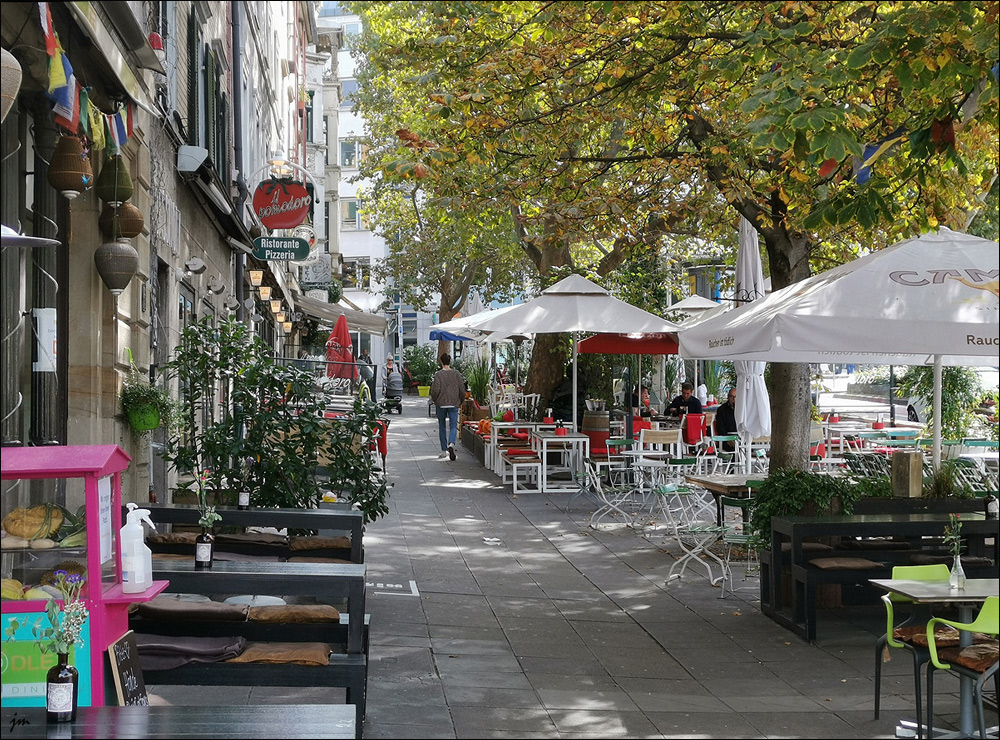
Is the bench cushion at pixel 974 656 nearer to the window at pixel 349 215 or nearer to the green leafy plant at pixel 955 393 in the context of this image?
the green leafy plant at pixel 955 393

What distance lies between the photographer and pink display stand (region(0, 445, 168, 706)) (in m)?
4.11

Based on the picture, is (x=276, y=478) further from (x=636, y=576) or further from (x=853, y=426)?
(x=853, y=426)

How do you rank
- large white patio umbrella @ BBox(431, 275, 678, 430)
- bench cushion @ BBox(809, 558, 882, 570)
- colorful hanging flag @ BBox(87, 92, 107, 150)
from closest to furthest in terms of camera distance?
colorful hanging flag @ BBox(87, 92, 107, 150) < bench cushion @ BBox(809, 558, 882, 570) < large white patio umbrella @ BBox(431, 275, 678, 430)

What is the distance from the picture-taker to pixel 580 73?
11617 millimetres

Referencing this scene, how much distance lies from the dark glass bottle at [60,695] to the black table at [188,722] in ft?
0.10

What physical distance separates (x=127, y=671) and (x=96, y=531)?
674 millimetres

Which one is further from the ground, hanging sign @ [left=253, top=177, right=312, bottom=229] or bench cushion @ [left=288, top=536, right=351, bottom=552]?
hanging sign @ [left=253, top=177, right=312, bottom=229]

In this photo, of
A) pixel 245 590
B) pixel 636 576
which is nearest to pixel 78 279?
pixel 245 590

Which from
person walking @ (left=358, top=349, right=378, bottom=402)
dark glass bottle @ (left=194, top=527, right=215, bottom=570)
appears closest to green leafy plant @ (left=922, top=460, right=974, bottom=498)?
dark glass bottle @ (left=194, top=527, right=215, bottom=570)

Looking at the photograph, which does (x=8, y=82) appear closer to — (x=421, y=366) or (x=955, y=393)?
(x=955, y=393)

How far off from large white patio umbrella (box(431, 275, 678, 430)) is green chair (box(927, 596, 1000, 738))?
9858mm

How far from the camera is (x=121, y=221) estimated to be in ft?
26.3

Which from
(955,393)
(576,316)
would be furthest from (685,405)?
(576,316)

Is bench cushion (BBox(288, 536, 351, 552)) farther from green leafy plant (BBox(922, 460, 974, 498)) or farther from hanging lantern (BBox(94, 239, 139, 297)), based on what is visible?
green leafy plant (BBox(922, 460, 974, 498))
